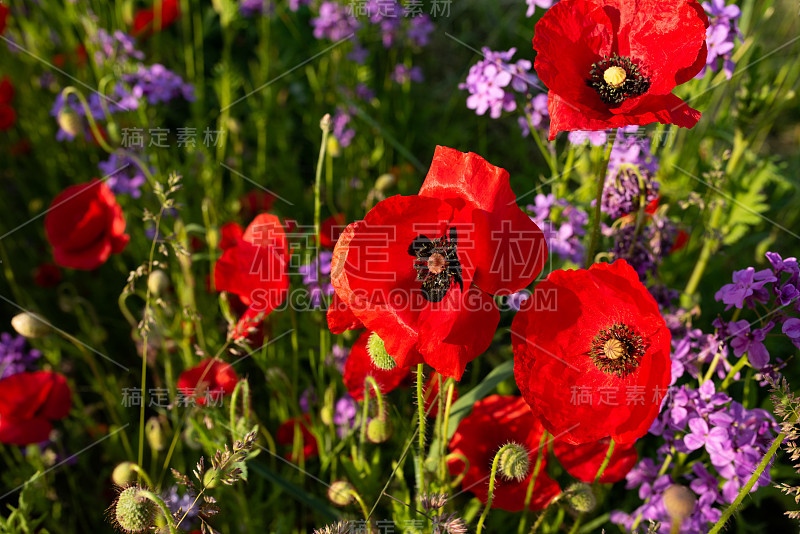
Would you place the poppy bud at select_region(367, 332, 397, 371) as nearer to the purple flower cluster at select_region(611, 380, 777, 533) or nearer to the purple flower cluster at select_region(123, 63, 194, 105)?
the purple flower cluster at select_region(611, 380, 777, 533)

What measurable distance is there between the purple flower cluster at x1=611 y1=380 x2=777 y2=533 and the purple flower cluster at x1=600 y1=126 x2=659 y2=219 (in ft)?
1.68

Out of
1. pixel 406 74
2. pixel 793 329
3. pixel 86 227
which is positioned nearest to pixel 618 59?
pixel 793 329

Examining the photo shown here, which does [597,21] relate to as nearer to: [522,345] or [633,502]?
[522,345]

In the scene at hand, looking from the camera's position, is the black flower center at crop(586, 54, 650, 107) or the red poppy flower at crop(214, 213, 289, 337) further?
the red poppy flower at crop(214, 213, 289, 337)

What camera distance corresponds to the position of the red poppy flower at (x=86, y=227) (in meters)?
2.07

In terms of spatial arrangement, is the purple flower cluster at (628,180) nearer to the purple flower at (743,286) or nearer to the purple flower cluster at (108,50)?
the purple flower at (743,286)

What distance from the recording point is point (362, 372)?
61.7 inches

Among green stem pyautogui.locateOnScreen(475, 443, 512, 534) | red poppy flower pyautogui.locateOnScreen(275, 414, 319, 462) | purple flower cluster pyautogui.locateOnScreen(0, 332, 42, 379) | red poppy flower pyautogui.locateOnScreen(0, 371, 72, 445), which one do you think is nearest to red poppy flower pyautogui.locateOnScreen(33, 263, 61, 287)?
purple flower cluster pyautogui.locateOnScreen(0, 332, 42, 379)

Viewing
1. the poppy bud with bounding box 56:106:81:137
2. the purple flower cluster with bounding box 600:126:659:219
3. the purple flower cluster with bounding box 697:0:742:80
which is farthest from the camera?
the poppy bud with bounding box 56:106:81:137

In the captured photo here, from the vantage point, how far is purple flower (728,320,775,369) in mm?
1331

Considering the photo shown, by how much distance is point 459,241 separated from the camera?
1125mm

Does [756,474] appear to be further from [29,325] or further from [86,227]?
[86,227]

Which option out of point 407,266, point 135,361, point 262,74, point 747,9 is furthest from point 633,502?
point 262,74

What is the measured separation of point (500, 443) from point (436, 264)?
673 mm
